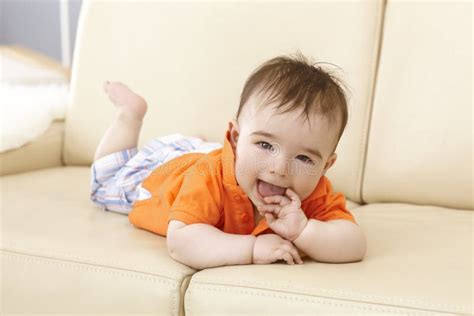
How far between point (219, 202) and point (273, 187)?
112 millimetres

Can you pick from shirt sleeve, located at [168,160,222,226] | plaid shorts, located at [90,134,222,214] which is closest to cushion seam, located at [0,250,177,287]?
shirt sleeve, located at [168,160,222,226]

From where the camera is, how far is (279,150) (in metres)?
1.12

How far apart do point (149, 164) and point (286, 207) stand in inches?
21.7

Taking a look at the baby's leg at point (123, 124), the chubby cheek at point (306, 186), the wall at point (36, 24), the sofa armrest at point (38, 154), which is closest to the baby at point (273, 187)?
the chubby cheek at point (306, 186)

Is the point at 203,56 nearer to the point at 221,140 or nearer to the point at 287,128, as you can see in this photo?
the point at 221,140

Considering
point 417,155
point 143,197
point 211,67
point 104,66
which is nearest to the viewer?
point 143,197

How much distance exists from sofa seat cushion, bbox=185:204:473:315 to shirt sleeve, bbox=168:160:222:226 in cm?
12

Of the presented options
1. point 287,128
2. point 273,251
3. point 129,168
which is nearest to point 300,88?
point 287,128

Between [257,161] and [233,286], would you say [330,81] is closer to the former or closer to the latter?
[257,161]

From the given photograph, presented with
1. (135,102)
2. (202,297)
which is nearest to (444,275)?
(202,297)

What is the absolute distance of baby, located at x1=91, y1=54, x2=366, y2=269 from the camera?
111cm

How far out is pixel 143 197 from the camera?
1.46 metres

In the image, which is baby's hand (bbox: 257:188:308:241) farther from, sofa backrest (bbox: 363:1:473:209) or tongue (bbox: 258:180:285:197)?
sofa backrest (bbox: 363:1:473:209)

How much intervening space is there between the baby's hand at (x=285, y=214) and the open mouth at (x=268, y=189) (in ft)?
0.05
